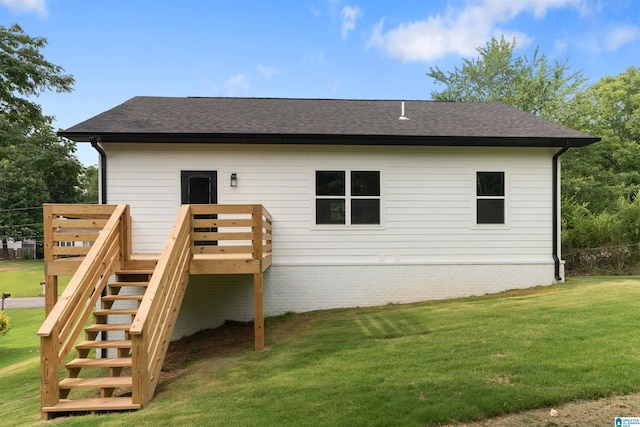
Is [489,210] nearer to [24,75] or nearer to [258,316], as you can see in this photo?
[258,316]

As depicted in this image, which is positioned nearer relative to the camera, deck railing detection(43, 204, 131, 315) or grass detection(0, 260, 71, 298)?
deck railing detection(43, 204, 131, 315)

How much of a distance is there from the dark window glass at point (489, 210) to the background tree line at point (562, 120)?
5.58m

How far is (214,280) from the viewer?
8.98 m

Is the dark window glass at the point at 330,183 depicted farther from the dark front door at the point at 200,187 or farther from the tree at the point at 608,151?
the tree at the point at 608,151

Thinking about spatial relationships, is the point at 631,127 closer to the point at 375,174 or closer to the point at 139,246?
the point at 375,174

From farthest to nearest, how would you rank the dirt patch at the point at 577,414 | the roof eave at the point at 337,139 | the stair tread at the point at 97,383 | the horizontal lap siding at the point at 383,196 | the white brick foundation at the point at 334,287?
1. the white brick foundation at the point at 334,287
2. the horizontal lap siding at the point at 383,196
3. the roof eave at the point at 337,139
4. the stair tread at the point at 97,383
5. the dirt patch at the point at 577,414

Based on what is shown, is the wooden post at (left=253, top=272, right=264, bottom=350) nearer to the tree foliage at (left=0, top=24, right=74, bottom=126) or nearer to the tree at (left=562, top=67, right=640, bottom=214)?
the tree foliage at (left=0, top=24, right=74, bottom=126)

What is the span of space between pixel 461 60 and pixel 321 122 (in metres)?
21.9

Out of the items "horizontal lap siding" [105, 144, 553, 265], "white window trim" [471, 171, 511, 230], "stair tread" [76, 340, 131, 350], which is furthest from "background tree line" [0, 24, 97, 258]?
"white window trim" [471, 171, 511, 230]

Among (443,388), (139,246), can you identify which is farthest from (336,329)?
(139,246)

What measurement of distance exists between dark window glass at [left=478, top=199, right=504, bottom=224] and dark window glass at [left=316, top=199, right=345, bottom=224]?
3.20m

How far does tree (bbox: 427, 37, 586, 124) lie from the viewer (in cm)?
2461

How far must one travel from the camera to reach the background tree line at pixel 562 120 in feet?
42.5

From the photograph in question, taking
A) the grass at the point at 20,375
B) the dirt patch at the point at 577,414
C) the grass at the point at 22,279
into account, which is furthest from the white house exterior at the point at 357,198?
the grass at the point at 22,279
